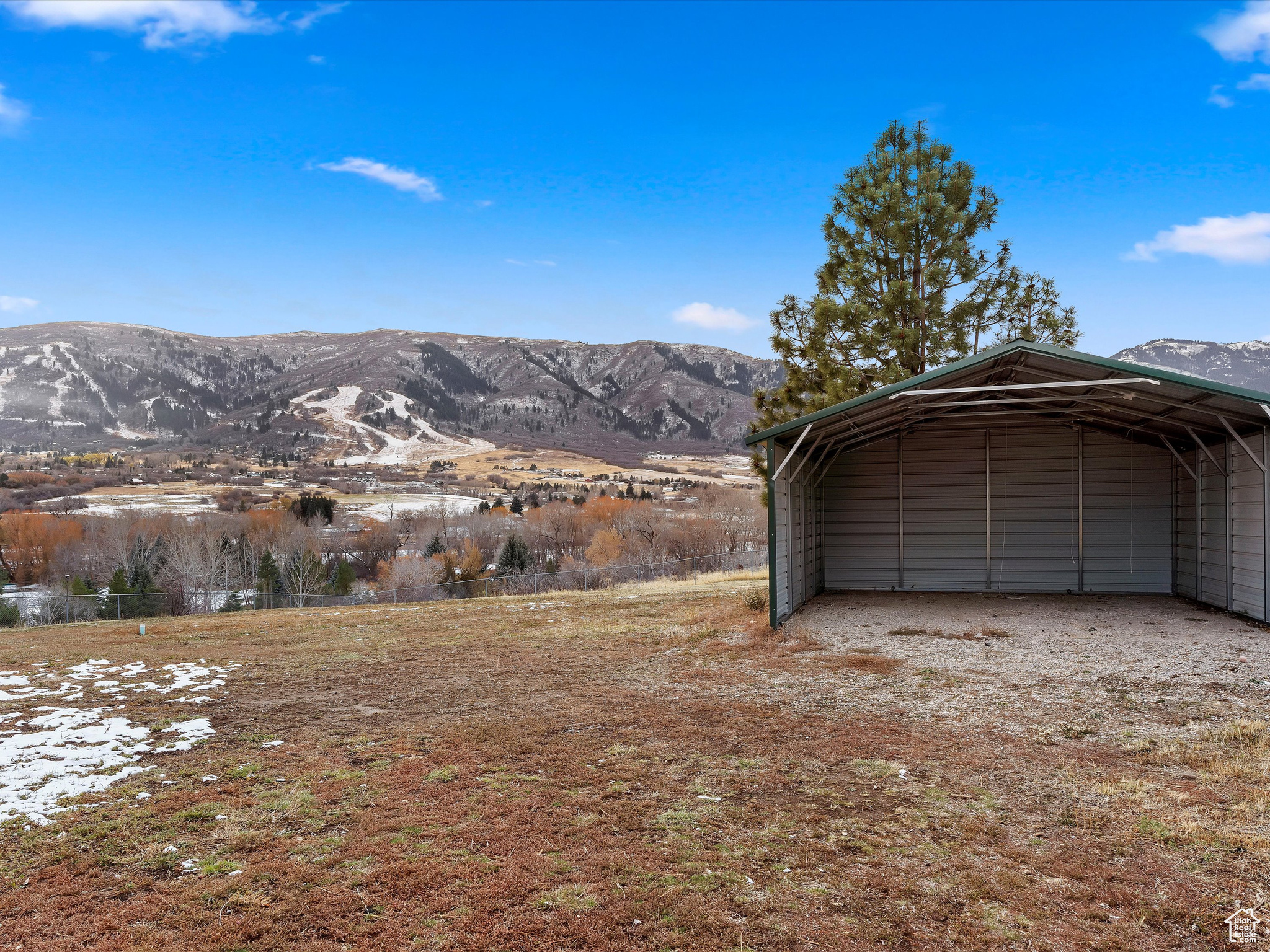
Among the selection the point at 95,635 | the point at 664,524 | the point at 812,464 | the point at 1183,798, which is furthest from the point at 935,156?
the point at 664,524

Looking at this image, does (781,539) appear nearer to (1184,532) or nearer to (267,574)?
(1184,532)

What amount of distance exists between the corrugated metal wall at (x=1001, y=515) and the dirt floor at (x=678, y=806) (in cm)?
481

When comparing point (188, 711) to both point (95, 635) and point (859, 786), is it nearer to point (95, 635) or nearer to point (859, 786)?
point (859, 786)

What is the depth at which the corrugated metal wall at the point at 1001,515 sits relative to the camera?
48.0ft

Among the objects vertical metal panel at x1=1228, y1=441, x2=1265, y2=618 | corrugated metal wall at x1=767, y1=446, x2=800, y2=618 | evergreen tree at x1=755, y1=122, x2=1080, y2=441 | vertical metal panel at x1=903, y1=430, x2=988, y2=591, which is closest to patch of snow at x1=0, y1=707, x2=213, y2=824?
corrugated metal wall at x1=767, y1=446, x2=800, y2=618

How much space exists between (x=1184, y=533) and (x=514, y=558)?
5544 cm

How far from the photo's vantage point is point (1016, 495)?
50.3ft

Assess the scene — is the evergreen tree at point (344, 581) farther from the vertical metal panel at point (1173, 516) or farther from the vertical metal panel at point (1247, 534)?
the vertical metal panel at point (1247, 534)

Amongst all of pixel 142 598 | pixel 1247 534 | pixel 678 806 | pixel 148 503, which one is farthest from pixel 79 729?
pixel 148 503

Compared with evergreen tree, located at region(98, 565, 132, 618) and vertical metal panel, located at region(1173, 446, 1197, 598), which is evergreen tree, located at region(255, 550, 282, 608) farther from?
vertical metal panel, located at region(1173, 446, 1197, 598)

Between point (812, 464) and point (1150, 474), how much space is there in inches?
263

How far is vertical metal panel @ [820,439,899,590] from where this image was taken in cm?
1584

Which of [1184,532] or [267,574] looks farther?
[267,574]

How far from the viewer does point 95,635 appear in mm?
14633
